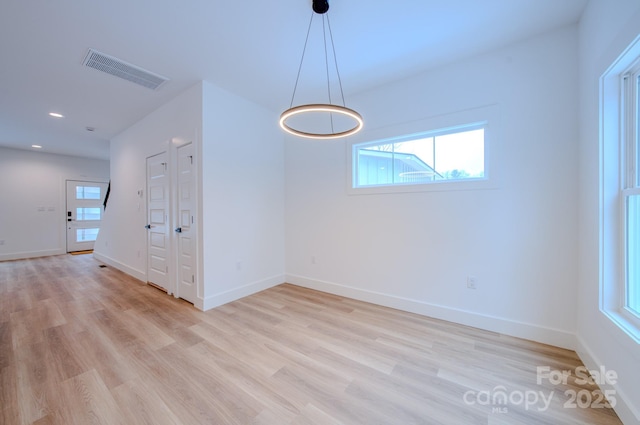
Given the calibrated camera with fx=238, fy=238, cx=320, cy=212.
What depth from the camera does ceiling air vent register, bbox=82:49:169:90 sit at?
2566 mm

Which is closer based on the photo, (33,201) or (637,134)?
(637,134)

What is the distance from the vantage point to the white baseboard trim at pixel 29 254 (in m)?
5.85

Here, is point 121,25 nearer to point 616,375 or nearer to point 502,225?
point 502,225

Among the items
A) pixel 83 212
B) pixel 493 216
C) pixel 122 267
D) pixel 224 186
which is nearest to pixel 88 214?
pixel 83 212

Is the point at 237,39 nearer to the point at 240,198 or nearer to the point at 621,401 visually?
the point at 240,198

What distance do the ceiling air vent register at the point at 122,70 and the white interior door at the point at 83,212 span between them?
6231mm

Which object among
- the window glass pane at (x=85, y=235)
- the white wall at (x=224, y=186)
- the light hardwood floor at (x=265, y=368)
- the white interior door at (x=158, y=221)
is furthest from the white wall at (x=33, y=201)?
A: the white interior door at (x=158, y=221)

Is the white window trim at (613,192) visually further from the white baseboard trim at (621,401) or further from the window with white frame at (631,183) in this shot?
the white baseboard trim at (621,401)

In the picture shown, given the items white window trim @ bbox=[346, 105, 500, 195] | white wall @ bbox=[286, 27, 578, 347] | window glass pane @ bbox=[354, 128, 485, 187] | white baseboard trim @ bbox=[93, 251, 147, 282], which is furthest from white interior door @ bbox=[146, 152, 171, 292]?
window glass pane @ bbox=[354, 128, 485, 187]

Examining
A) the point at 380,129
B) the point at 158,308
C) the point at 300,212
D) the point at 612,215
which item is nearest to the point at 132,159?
the point at 158,308

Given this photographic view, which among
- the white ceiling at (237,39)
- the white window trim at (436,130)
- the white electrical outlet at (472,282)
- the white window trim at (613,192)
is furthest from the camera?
the white electrical outlet at (472,282)

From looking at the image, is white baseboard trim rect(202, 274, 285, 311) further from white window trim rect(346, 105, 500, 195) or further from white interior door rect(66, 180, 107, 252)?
white interior door rect(66, 180, 107, 252)

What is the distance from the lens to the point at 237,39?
2328 mm

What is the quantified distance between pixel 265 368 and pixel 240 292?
5.44 ft
